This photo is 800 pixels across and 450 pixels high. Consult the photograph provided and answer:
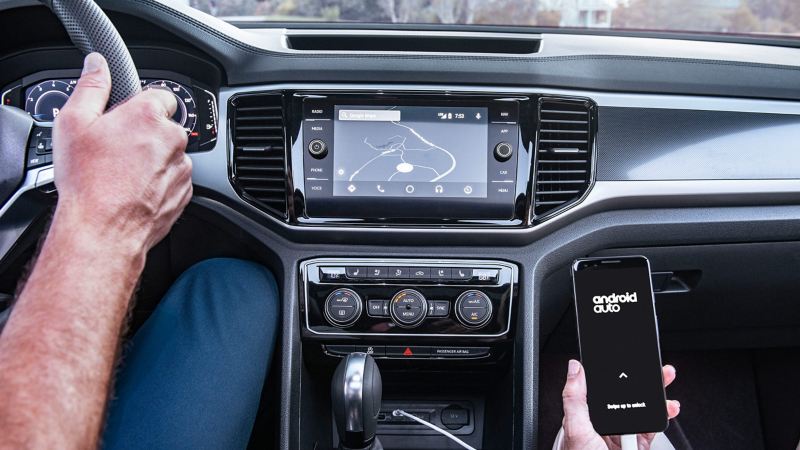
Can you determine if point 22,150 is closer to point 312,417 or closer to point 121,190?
point 121,190

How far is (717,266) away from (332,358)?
2.91ft

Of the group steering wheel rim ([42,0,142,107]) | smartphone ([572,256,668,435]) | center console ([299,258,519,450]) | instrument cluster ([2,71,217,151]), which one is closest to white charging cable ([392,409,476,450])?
center console ([299,258,519,450])

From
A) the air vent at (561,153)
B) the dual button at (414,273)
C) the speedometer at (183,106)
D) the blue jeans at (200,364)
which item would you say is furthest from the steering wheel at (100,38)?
the air vent at (561,153)

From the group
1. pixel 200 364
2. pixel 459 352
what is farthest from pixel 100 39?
pixel 459 352

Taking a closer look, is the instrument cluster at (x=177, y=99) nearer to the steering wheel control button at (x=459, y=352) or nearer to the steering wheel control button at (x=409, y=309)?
the steering wheel control button at (x=409, y=309)

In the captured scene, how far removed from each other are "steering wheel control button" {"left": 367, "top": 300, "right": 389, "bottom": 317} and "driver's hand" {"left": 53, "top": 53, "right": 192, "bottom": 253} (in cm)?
53

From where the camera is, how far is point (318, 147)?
1423 mm

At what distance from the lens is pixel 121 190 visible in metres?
1.02

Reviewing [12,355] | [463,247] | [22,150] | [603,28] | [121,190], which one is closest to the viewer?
[12,355]

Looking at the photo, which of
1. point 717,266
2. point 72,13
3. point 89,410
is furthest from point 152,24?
point 717,266

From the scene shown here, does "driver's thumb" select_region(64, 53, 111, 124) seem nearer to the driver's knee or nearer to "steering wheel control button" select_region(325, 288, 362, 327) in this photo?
the driver's knee

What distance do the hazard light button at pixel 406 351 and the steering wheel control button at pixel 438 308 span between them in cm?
9

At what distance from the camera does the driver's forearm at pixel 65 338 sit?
32.0 inches

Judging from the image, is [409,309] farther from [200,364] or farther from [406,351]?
[200,364]
